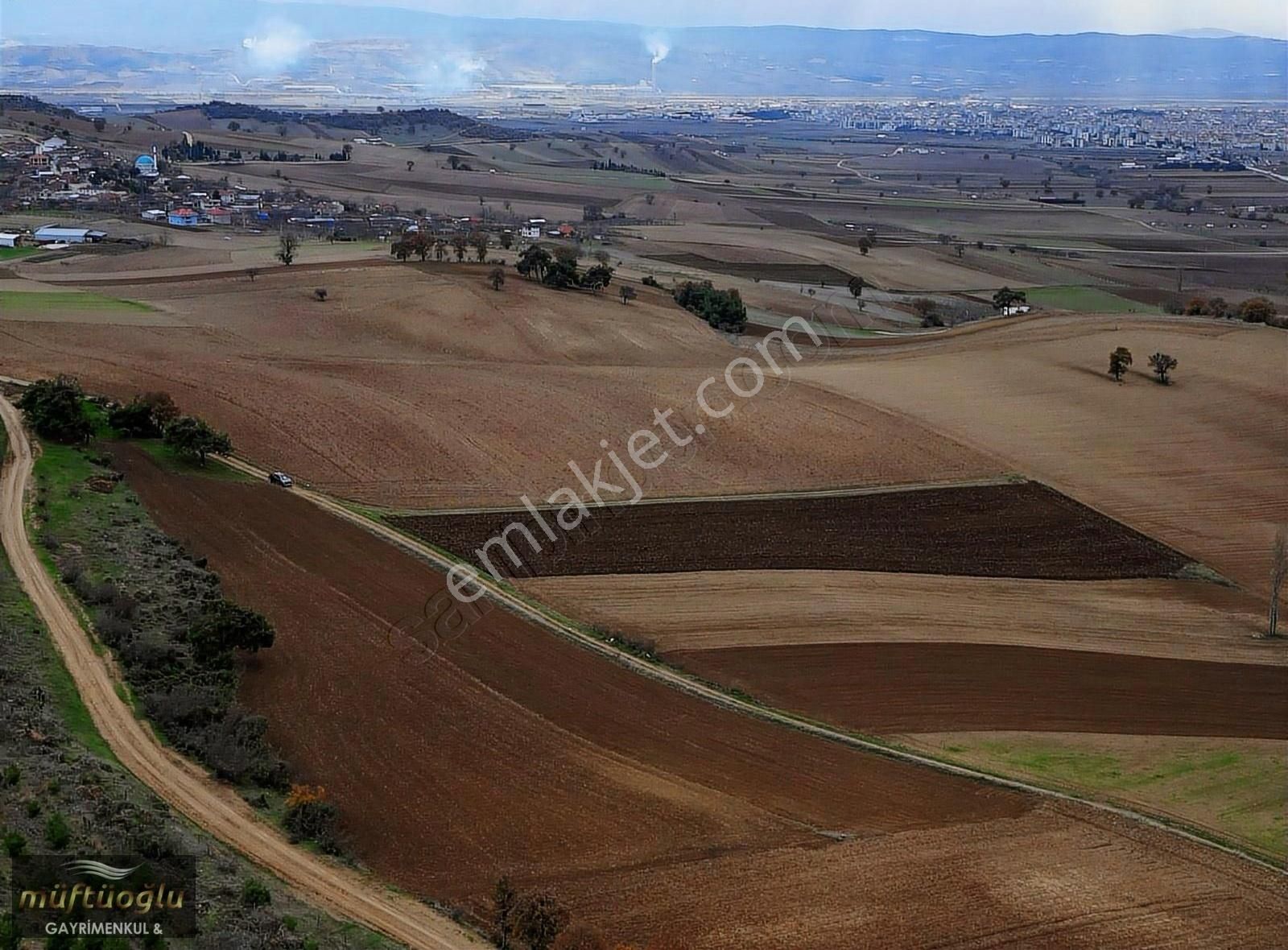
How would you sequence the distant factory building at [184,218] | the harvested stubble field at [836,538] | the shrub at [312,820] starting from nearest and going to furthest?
1. the shrub at [312,820]
2. the harvested stubble field at [836,538]
3. the distant factory building at [184,218]

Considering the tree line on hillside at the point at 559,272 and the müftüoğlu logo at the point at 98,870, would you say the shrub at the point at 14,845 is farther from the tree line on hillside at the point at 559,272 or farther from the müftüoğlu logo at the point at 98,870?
the tree line on hillside at the point at 559,272

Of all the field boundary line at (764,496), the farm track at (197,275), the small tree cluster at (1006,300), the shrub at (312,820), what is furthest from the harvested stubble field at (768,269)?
the shrub at (312,820)

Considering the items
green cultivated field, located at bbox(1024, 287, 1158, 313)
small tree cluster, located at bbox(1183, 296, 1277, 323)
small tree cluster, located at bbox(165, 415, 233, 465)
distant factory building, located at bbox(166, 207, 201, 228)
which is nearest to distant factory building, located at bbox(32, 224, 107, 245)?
distant factory building, located at bbox(166, 207, 201, 228)

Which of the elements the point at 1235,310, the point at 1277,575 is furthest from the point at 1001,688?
the point at 1235,310

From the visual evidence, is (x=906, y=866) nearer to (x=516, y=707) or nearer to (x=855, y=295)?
(x=516, y=707)

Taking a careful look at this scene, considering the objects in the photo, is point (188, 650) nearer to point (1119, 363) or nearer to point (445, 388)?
point (445, 388)

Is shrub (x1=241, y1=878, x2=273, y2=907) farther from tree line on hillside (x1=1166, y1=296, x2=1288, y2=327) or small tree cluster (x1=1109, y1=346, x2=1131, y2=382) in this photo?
tree line on hillside (x1=1166, y1=296, x2=1288, y2=327)
